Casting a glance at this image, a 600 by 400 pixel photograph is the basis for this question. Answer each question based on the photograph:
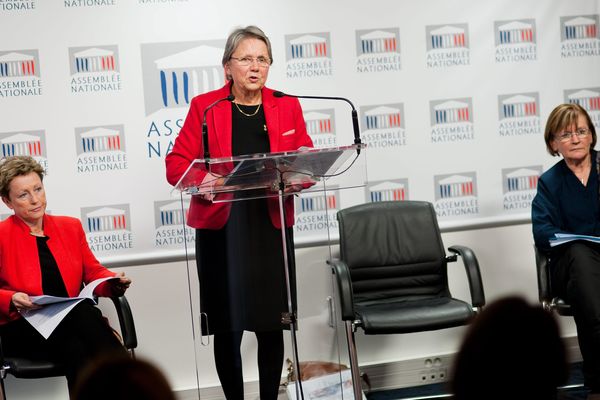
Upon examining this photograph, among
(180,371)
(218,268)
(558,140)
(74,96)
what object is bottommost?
(180,371)

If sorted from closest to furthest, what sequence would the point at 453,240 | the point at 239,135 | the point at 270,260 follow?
the point at 270,260 < the point at 239,135 < the point at 453,240

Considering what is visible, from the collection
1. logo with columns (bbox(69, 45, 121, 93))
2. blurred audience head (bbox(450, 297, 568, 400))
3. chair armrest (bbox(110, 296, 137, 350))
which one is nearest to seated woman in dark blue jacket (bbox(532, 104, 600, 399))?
chair armrest (bbox(110, 296, 137, 350))

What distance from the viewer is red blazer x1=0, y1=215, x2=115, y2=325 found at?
3832 millimetres

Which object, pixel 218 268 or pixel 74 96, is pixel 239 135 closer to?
pixel 218 268

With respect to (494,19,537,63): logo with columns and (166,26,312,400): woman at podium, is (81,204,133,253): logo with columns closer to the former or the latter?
(166,26,312,400): woman at podium

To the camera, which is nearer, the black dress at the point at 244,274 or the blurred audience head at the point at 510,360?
the blurred audience head at the point at 510,360

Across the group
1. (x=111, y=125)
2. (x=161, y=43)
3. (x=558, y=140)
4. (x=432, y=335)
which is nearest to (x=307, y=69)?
(x=161, y=43)

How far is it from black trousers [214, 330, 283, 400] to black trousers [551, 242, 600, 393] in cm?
168

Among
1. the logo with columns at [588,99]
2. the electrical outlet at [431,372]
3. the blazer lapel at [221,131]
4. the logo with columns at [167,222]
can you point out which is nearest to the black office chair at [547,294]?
the electrical outlet at [431,372]

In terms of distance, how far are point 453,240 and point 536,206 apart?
1.97 feet

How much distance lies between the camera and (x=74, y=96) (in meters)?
4.42

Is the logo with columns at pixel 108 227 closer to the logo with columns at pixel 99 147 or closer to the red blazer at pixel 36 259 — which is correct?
the logo with columns at pixel 99 147

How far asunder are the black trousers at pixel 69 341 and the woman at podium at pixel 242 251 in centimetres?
75

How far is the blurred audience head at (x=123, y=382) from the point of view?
1.06 m
